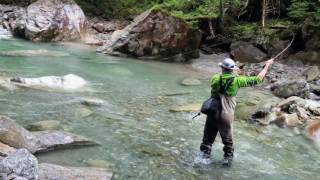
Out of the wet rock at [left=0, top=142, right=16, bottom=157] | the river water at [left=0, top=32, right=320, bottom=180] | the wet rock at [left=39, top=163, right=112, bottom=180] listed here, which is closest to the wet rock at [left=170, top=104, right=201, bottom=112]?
the river water at [left=0, top=32, right=320, bottom=180]

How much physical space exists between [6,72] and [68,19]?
30.5ft

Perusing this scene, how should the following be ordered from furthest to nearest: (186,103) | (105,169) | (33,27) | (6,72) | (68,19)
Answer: (68,19) → (33,27) → (6,72) → (186,103) → (105,169)

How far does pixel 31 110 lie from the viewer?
9.35 meters

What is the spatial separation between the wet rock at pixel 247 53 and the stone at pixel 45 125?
10970mm

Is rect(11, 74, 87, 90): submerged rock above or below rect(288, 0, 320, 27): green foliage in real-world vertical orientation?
below

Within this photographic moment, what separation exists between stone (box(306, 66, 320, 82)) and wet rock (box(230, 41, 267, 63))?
8.44ft

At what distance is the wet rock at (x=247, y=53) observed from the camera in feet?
59.0

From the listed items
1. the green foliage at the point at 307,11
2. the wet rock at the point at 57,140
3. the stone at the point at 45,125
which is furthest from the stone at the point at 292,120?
the green foliage at the point at 307,11

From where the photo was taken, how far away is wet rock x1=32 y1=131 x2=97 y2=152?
7180 millimetres

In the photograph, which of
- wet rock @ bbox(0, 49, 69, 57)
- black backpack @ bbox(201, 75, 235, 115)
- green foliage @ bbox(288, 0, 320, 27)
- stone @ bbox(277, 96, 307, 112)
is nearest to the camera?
black backpack @ bbox(201, 75, 235, 115)

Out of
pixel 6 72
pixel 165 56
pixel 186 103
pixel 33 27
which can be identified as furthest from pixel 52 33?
pixel 186 103

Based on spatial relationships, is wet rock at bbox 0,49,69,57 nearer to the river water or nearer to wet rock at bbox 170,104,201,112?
the river water

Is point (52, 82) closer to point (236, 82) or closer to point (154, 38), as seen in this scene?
point (236, 82)

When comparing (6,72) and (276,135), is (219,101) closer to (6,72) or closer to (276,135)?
(276,135)
